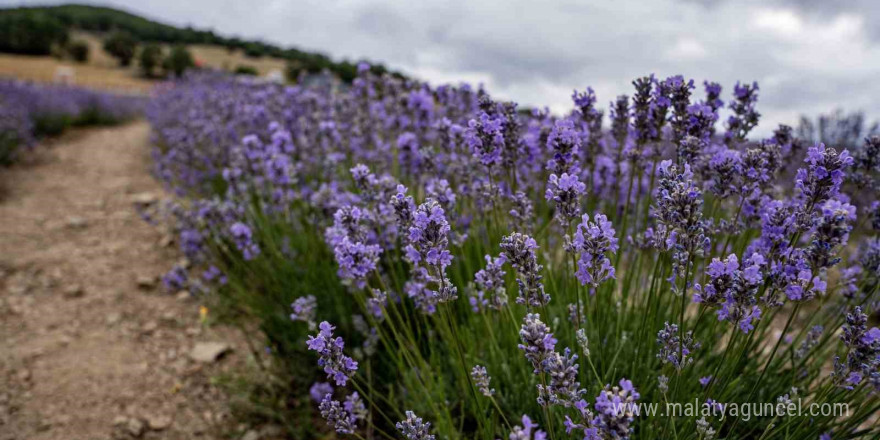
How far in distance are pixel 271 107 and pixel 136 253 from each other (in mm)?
2069

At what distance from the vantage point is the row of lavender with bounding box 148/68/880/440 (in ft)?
4.67

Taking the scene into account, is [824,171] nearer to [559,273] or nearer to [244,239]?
[559,273]

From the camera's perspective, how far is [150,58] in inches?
1065

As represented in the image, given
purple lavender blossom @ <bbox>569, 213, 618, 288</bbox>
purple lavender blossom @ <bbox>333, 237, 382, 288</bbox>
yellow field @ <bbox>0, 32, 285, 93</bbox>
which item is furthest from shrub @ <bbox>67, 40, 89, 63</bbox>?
purple lavender blossom @ <bbox>569, 213, 618, 288</bbox>

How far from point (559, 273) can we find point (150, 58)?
3028 centimetres

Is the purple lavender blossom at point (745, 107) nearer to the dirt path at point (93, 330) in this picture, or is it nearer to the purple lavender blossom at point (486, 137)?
the purple lavender blossom at point (486, 137)

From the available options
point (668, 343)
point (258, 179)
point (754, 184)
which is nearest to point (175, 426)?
point (258, 179)

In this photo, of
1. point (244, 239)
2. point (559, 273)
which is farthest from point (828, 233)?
point (244, 239)

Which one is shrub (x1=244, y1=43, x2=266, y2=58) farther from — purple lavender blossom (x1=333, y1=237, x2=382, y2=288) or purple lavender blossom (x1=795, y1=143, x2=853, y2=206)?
purple lavender blossom (x1=795, y1=143, x2=853, y2=206)

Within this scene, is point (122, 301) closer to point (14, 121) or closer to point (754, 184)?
point (754, 184)

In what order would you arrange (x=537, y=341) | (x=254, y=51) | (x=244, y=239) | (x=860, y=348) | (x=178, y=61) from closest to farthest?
1. (x=537, y=341)
2. (x=860, y=348)
3. (x=244, y=239)
4. (x=178, y=61)
5. (x=254, y=51)

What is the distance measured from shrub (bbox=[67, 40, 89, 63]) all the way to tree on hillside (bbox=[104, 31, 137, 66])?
1.30 meters

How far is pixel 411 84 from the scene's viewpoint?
3.97 metres

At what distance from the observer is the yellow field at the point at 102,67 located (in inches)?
865
